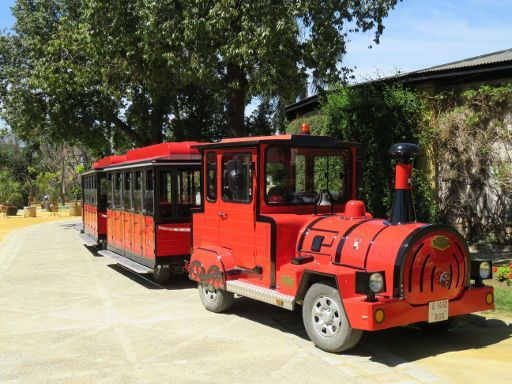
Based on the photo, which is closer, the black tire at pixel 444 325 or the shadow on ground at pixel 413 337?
the shadow on ground at pixel 413 337

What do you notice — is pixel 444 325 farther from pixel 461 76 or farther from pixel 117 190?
pixel 461 76

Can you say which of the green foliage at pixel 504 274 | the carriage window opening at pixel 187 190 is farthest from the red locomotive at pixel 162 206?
the green foliage at pixel 504 274

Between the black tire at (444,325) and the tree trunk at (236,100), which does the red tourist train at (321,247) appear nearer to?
the black tire at (444,325)

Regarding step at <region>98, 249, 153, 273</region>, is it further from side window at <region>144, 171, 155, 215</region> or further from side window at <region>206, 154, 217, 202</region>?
side window at <region>206, 154, 217, 202</region>

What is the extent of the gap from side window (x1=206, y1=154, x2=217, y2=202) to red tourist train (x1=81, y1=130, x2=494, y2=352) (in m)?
0.01

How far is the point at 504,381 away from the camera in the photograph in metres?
4.67

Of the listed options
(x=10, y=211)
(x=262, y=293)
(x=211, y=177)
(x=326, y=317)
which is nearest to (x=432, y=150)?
(x=211, y=177)

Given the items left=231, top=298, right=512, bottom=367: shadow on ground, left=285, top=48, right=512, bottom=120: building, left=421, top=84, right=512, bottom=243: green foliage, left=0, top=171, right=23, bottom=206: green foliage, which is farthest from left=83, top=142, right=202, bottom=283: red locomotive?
left=0, top=171, right=23, bottom=206: green foliage

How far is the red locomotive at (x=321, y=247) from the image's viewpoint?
17.1 ft

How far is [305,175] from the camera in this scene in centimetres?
707

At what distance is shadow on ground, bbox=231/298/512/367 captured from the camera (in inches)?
218

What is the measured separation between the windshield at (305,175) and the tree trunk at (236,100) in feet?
24.0

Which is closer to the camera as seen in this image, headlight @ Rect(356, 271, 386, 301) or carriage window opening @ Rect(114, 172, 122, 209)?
headlight @ Rect(356, 271, 386, 301)

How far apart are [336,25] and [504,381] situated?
425 inches
